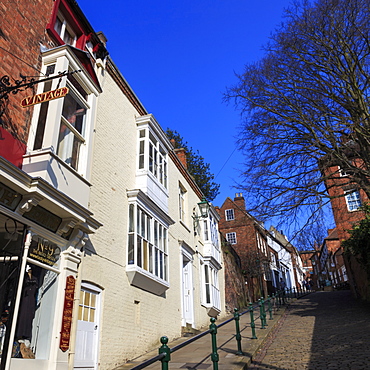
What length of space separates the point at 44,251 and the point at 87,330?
2.05 meters

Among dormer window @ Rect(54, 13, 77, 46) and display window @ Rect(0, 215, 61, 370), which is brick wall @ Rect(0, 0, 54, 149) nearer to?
dormer window @ Rect(54, 13, 77, 46)

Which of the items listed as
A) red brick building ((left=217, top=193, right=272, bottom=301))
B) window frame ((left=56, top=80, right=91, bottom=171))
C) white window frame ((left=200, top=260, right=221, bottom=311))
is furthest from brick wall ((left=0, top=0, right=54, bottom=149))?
red brick building ((left=217, top=193, right=272, bottom=301))

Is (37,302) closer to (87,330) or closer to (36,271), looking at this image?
(36,271)

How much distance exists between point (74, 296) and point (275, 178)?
8324mm

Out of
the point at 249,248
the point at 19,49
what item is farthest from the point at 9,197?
the point at 249,248

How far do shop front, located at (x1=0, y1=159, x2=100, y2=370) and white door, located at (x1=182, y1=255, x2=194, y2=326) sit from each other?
755cm

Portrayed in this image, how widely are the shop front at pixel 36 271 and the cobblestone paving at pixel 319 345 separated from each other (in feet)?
13.0

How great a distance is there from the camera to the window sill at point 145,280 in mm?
9387

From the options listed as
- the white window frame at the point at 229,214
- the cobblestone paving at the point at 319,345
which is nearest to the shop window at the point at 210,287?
the cobblestone paving at the point at 319,345

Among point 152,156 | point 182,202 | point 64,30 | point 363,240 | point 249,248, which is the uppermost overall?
point 64,30

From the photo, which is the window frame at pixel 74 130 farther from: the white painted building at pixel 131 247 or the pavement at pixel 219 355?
the pavement at pixel 219 355

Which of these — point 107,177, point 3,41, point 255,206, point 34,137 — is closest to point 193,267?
point 255,206

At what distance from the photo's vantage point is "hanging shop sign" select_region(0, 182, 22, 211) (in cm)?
559

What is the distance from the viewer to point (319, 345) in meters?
8.75
